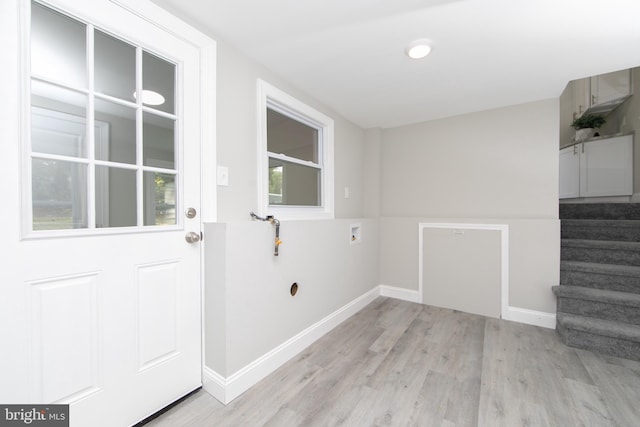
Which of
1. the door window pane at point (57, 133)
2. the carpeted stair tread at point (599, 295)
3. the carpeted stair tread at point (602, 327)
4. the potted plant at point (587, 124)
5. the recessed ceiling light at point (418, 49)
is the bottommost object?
the carpeted stair tread at point (602, 327)

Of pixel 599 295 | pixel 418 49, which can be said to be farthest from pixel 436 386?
pixel 418 49

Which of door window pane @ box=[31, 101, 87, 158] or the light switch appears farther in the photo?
the light switch

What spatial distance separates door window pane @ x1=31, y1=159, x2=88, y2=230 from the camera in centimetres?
101

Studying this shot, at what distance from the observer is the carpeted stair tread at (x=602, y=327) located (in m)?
1.87

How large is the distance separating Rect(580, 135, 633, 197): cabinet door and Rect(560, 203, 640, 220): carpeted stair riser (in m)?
1.23

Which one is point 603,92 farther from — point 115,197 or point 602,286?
point 115,197

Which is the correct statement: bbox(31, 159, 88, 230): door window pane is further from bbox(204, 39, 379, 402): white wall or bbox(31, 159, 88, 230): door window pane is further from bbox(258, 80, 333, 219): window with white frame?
bbox(258, 80, 333, 219): window with white frame

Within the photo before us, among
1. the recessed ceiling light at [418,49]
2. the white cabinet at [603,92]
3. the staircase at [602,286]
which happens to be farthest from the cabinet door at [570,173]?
the recessed ceiling light at [418,49]

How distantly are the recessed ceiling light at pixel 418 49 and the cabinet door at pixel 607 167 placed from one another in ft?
13.5

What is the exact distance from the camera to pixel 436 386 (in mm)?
1596

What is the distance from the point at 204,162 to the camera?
151cm

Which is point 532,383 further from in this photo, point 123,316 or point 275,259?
point 123,316

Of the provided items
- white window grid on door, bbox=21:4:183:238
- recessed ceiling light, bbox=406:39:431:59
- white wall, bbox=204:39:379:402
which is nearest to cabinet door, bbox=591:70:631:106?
recessed ceiling light, bbox=406:39:431:59

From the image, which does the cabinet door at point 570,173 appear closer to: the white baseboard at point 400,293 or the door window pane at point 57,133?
the white baseboard at point 400,293
